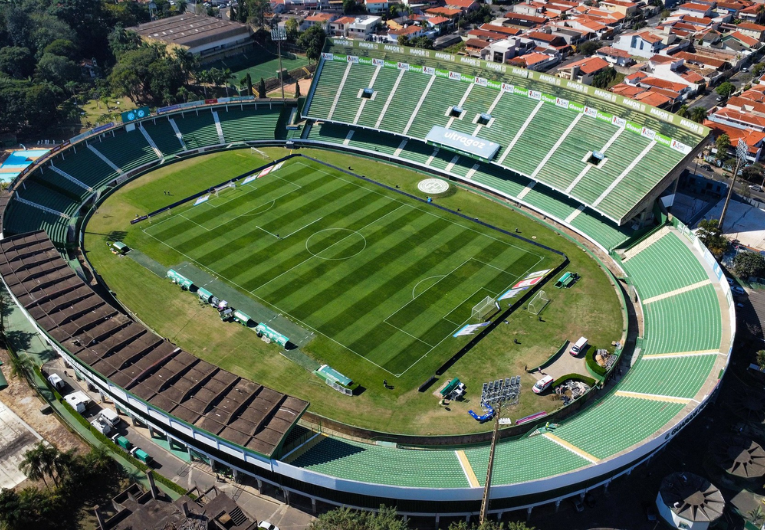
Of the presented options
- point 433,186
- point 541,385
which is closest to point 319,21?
point 433,186

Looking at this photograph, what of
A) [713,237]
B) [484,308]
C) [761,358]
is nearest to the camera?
[761,358]

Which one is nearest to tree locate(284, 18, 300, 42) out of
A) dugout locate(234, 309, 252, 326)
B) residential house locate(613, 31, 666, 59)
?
residential house locate(613, 31, 666, 59)

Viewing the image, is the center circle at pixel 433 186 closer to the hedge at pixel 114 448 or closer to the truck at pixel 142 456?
the truck at pixel 142 456

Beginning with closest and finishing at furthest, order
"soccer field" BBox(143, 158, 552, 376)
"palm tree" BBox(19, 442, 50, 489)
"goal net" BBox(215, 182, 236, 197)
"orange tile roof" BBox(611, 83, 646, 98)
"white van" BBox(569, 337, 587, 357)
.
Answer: "palm tree" BBox(19, 442, 50, 489) < "white van" BBox(569, 337, 587, 357) < "soccer field" BBox(143, 158, 552, 376) < "goal net" BBox(215, 182, 236, 197) < "orange tile roof" BBox(611, 83, 646, 98)

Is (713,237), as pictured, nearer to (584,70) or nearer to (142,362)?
(142,362)

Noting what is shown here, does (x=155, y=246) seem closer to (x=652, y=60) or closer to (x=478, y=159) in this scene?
(x=478, y=159)

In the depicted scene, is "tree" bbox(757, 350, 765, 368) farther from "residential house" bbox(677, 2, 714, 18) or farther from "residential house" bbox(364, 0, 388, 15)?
"residential house" bbox(364, 0, 388, 15)

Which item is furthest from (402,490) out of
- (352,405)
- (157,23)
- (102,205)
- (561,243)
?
(157,23)

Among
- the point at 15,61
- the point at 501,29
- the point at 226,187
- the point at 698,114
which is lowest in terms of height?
the point at 698,114
